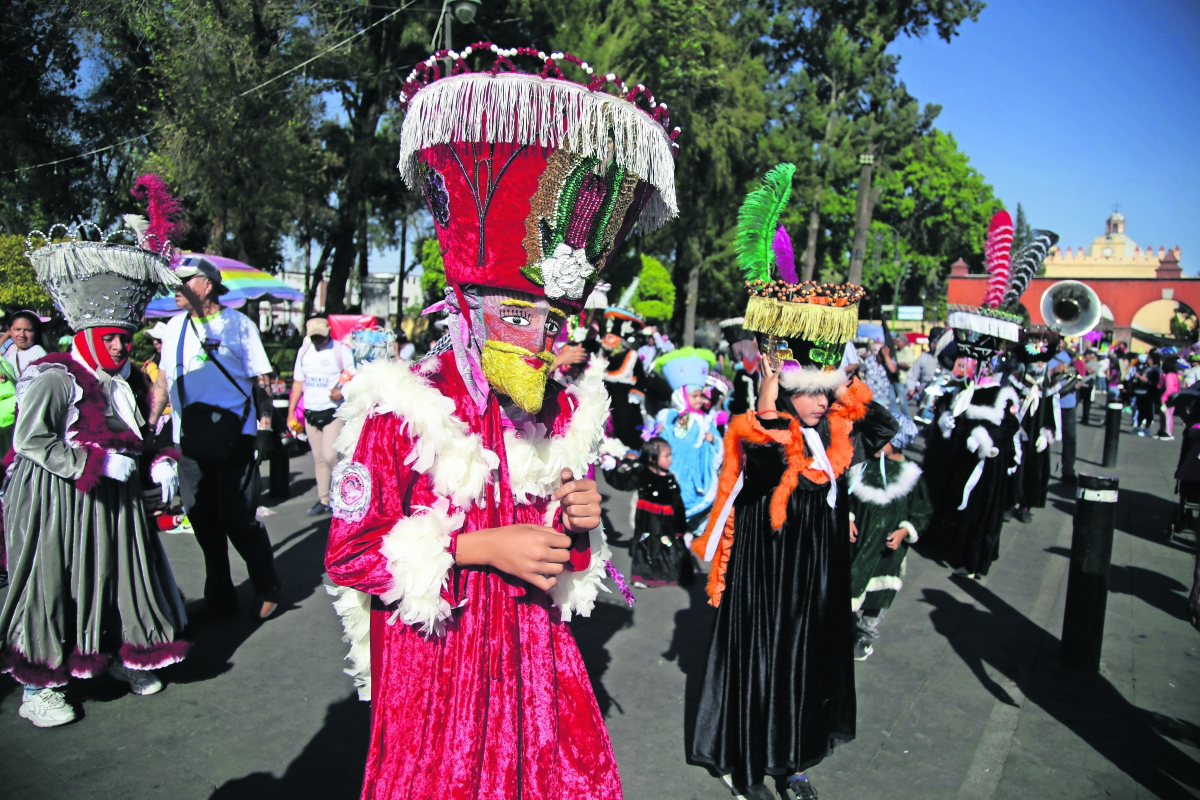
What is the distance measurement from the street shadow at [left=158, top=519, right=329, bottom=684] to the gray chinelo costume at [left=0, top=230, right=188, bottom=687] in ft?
1.43

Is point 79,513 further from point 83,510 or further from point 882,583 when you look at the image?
point 882,583

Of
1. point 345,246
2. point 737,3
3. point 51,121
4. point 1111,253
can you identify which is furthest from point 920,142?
point 1111,253

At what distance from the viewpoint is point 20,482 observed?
392 centimetres

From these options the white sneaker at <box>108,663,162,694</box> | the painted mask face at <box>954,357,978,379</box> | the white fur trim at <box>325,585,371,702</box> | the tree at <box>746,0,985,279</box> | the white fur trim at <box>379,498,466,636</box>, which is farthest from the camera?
the tree at <box>746,0,985,279</box>

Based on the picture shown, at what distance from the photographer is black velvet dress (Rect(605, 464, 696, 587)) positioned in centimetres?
635

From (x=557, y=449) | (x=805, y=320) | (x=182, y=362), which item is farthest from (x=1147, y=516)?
(x=182, y=362)

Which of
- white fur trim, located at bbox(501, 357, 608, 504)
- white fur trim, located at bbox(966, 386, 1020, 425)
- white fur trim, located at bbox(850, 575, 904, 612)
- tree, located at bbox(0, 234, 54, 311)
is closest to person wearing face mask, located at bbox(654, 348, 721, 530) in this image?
white fur trim, located at bbox(850, 575, 904, 612)

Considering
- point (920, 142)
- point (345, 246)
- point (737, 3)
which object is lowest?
point (345, 246)

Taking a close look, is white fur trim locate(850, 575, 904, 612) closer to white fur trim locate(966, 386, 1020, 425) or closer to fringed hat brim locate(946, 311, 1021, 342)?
white fur trim locate(966, 386, 1020, 425)

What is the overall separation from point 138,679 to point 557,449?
11.5ft

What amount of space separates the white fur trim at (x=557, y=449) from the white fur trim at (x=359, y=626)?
24.5 inches

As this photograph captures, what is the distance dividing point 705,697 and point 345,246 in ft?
55.7

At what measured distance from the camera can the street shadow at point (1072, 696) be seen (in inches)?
155

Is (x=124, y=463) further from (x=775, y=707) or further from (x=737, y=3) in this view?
(x=737, y=3)
